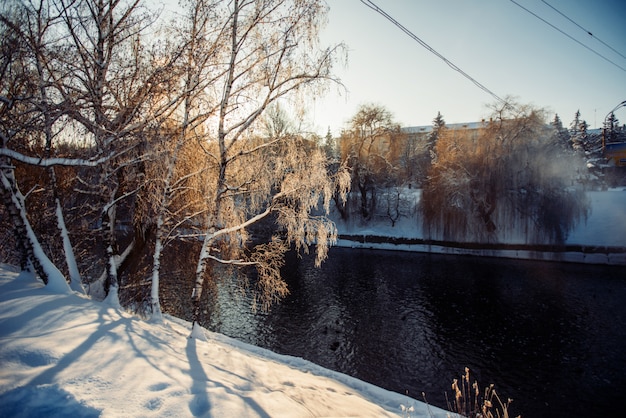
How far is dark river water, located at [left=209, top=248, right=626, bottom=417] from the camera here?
32.7ft

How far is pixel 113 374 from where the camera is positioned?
3543 millimetres

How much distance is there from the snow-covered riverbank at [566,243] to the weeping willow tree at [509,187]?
0.72 metres

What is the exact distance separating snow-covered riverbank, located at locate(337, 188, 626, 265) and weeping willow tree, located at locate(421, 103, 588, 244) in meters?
0.72

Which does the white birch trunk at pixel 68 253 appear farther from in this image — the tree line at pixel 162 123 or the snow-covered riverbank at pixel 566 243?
the snow-covered riverbank at pixel 566 243

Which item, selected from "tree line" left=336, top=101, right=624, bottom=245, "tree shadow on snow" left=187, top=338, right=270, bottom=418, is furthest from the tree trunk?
"tree line" left=336, top=101, right=624, bottom=245

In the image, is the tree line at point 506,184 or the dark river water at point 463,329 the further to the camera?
the tree line at point 506,184

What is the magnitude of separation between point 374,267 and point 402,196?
14622mm

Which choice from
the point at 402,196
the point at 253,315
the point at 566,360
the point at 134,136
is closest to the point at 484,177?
the point at 402,196

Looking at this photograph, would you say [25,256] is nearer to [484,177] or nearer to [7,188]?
[7,188]

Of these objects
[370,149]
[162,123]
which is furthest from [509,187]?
[162,123]

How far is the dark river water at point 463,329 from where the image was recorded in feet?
32.7

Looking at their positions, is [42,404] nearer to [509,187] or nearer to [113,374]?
[113,374]

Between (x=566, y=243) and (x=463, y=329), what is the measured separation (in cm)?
1734

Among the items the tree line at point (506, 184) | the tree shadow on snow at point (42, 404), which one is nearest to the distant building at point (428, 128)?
the tree line at point (506, 184)
